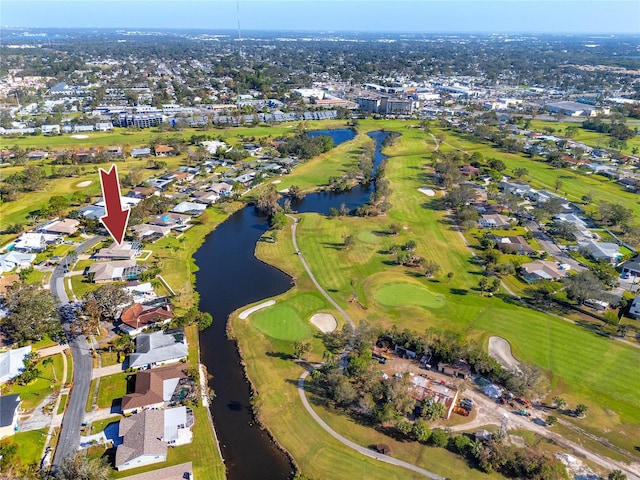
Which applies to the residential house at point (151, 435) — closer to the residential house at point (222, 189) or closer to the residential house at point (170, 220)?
the residential house at point (170, 220)

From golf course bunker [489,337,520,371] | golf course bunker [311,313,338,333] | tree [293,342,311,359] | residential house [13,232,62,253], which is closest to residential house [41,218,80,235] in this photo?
residential house [13,232,62,253]

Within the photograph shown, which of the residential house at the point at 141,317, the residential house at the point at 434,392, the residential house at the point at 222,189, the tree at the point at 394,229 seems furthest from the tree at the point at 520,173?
the residential house at the point at 141,317

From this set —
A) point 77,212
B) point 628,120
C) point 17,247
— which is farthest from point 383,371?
point 628,120

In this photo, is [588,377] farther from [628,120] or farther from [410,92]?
[410,92]

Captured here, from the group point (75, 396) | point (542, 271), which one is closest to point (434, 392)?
point (542, 271)

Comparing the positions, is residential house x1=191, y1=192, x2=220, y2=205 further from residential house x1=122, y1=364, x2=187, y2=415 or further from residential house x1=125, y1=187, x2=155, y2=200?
residential house x1=122, y1=364, x2=187, y2=415

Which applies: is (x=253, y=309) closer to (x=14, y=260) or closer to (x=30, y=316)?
(x=30, y=316)
